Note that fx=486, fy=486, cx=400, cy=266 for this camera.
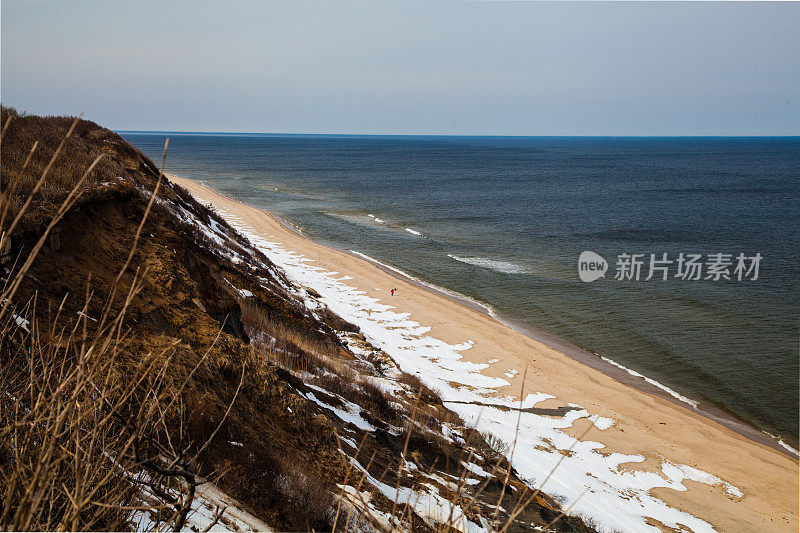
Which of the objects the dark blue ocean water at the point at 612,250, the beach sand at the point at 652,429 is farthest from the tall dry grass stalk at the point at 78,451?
the dark blue ocean water at the point at 612,250

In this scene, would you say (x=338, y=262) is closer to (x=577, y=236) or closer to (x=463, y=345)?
(x=463, y=345)

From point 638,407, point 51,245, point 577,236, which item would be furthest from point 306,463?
point 577,236

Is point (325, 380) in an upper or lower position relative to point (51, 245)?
lower

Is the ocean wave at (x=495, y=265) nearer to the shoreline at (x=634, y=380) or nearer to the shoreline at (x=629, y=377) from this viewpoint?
the shoreline at (x=629, y=377)

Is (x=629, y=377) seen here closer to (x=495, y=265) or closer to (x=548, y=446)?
(x=548, y=446)

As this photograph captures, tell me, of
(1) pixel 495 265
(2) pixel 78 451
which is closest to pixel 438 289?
(1) pixel 495 265

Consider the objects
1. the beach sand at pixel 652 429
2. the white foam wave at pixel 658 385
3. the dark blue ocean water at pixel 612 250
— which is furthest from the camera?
the dark blue ocean water at pixel 612 250

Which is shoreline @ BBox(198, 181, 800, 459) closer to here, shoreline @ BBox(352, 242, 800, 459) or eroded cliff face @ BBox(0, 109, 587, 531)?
shoreline @ BBox(352, 242, 800, 459)
